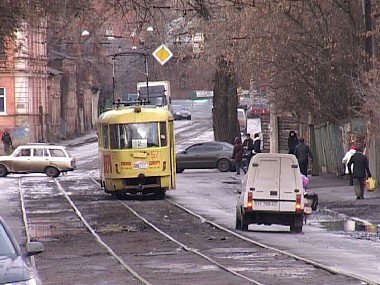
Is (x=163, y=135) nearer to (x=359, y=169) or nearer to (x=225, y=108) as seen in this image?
(x=359, y=169)

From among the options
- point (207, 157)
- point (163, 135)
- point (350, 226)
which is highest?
point (163, 135)

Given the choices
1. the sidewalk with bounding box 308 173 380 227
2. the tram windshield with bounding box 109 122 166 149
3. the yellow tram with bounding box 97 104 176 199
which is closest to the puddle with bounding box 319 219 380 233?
the sidewalk with bounding box 308 173 380 227

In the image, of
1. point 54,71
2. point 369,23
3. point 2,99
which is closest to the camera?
point 369,23

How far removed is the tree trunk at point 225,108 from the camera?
56.2m

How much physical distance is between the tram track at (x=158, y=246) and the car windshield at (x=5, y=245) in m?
3.68

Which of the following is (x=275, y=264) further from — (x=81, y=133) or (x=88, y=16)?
(x=81, y=133)

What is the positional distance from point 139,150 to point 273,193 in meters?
11.3

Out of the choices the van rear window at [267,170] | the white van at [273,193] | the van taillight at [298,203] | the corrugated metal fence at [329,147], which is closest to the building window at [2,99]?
the corrugated metal fence at [329,147]

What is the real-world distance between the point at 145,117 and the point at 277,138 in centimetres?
2442

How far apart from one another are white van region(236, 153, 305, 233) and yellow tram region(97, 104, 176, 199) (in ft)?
33.9

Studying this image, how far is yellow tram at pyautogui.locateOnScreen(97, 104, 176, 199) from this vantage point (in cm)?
3484

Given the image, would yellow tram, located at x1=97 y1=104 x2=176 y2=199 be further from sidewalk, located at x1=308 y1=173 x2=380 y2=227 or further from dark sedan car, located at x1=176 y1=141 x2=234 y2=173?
dark sedan car, located at x1=176 y1=141 x2=234 y2=173

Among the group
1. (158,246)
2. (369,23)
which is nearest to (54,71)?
(369,23)

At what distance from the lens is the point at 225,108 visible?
57.5 meters
